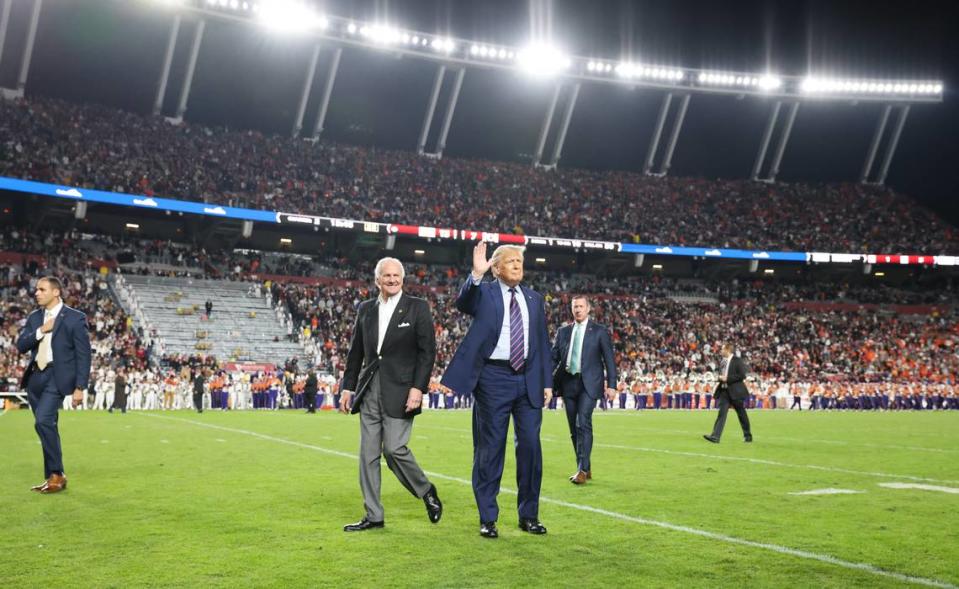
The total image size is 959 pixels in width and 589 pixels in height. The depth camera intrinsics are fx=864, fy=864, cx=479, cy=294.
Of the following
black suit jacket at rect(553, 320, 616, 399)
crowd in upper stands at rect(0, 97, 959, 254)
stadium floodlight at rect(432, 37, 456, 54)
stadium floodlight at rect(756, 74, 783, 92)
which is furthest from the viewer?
stadium floodlight at rect(756, 74, 783, 92)

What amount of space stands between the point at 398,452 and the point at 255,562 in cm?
153

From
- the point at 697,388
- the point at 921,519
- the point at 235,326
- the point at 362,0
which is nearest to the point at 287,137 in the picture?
the point at 362,0

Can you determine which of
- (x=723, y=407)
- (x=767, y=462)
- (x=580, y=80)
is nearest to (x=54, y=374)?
(x=767, y=462)

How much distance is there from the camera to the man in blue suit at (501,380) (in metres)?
6.24

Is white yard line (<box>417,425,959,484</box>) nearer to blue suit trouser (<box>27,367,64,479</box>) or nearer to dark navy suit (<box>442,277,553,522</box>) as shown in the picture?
dark navy suit (<box>442,277,553,522</box>)

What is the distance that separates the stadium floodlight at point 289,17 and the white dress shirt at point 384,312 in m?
42.5

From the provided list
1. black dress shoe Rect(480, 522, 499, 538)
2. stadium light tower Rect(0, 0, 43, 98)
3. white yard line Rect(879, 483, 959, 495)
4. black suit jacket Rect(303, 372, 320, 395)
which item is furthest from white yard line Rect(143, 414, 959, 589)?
stadium light tower Rect(0, 0, 43, 98)

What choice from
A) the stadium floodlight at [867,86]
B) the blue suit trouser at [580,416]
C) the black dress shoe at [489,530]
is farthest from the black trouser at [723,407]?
the stadium floodlight at [867,86]

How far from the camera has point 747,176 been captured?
60.5m

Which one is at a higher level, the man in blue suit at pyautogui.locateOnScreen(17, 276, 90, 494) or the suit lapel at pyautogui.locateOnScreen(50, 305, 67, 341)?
the suit lapel at pyautogui.locateOnScreen(50, 305, 67, 341)

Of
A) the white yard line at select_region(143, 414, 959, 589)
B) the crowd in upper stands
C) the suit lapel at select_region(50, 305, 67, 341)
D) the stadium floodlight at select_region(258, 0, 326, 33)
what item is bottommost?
the white yard line at select_region(143, 414, 959, 589)

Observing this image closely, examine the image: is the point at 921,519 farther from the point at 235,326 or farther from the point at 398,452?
the point at 235,326

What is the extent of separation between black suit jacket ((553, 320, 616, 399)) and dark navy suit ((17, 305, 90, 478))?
4980 mm

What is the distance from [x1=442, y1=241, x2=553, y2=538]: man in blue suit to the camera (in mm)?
6242
